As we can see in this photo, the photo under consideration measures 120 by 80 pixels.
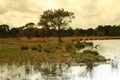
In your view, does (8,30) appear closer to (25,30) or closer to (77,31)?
(25,30)

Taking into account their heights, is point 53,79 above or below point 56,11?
below

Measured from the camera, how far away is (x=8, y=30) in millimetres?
109438

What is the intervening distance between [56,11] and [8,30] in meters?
30.6

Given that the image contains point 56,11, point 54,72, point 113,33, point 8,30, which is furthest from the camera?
point 113,33

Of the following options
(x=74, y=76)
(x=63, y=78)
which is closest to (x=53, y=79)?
(x=63, y=78)

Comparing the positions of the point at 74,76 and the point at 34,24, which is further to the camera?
the point at 34,24

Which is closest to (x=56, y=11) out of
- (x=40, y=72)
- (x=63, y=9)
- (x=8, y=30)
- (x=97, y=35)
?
(x=63, y=9)

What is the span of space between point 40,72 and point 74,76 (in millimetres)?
2508

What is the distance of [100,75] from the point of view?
20.5 metres

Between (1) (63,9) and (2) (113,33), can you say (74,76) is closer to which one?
(1) (63,9)

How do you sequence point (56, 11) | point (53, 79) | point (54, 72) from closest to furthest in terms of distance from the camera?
1. point (53, 79)
2. point (54, 72)
3. point (56, 11)

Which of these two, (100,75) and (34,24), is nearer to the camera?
(100,75)

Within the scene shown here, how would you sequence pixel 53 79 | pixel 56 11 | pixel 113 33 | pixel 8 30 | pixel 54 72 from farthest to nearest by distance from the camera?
pixel 113 33 → pixel 8 30 → pixel 56 11 → pixel 54 72 → pixel 53 79

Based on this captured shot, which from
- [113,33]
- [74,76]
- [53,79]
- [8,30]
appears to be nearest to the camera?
[53,79]
